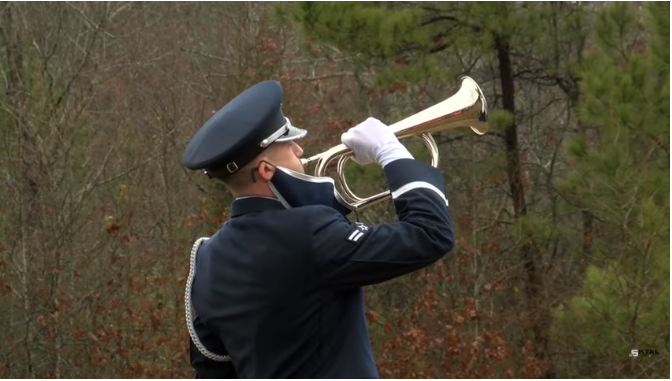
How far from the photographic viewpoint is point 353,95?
1259cm

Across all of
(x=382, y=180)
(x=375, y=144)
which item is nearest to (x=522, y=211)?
(x=382, y=180)

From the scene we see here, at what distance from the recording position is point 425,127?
3.06m

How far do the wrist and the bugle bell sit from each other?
18 centimetres

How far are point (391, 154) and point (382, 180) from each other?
7063 millimetres

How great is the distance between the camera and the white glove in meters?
2.65

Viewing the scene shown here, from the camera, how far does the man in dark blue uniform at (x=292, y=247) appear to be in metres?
2.49

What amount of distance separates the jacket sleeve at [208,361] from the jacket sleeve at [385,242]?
42 centimetres

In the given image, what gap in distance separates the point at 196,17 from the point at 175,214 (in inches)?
272

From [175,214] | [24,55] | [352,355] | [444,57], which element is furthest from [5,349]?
[352,355]

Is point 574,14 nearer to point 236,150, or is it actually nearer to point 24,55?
point 24,55

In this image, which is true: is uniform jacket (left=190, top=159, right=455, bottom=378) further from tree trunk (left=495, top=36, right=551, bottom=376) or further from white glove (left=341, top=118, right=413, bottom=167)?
tree trunk (left=495, top=36, right=551, bottom=376)
